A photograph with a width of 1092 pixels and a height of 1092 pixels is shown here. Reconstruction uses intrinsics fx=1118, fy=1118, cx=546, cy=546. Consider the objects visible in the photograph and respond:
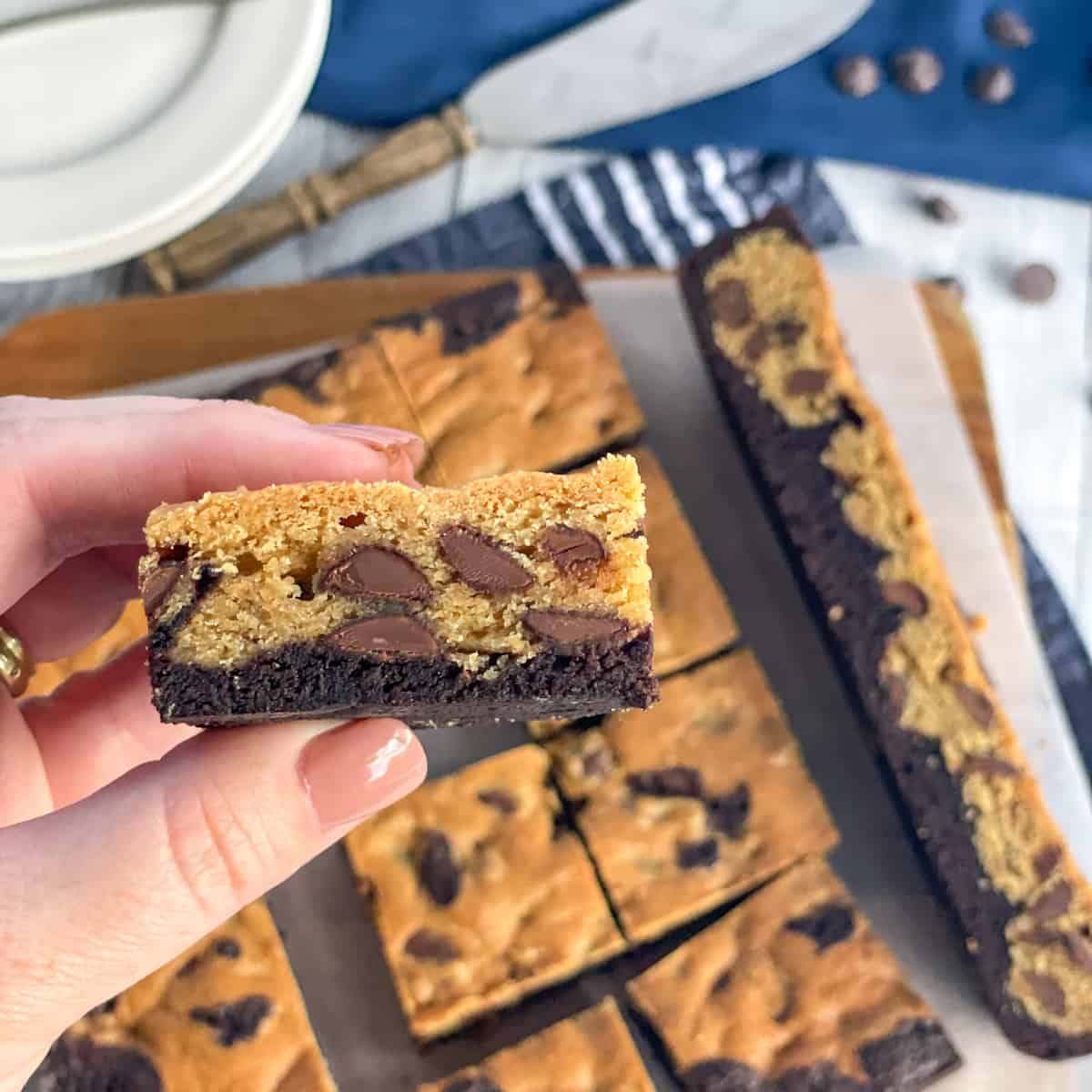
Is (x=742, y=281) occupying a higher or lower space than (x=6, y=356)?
lower

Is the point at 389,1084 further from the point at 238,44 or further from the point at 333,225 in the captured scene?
the point at 238,44

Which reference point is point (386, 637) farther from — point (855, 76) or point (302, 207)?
point (855, 76)

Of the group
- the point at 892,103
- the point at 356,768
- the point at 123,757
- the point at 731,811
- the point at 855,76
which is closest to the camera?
the point at 356,768

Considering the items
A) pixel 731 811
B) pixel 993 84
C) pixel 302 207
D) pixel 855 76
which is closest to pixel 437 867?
pixel 731 811

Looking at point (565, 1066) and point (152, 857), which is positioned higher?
point (152, 857)

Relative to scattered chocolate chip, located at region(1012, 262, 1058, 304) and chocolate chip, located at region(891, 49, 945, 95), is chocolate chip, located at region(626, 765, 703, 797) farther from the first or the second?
A: chocolate chip, located at region(891, 49, 945, 95)

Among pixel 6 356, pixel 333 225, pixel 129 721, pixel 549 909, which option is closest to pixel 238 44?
pixel 333 225

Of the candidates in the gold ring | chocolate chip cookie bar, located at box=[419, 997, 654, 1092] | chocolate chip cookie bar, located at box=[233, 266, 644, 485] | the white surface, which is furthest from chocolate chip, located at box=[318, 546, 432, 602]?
→ the white surface
